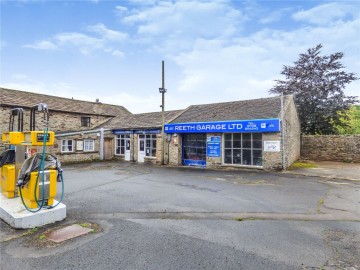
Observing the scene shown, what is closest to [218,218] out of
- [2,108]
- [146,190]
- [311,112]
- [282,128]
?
[146,190]

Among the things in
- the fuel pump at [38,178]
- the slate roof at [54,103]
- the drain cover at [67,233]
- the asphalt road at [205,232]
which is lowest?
the asphalt road at [205,232]

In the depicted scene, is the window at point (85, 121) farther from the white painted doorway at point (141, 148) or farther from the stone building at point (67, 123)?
the white painted doorway at point (141, 148)

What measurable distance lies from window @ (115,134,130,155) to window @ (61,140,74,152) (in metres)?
4.26

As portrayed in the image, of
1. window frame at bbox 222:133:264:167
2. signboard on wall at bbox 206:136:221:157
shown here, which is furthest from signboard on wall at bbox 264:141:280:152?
signboard on wall at bbox 206:136:221:157

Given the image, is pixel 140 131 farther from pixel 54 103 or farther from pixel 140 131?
pixel 54 103

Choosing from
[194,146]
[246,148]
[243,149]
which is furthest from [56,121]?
[246,148]

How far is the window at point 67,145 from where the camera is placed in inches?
816

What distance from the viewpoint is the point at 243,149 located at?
16.0 metres

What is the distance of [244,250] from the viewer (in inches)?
168

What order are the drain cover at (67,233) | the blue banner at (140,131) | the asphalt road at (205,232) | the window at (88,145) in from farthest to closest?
the window at (88,145)
the blue banner at (140,131)
the drain cover at (67,233)
the asphalt road at (205,232)

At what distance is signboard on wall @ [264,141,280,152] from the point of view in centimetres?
1436

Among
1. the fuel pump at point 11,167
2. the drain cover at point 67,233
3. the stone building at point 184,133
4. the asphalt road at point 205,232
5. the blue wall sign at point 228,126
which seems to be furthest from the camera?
the stone building at point 184,133

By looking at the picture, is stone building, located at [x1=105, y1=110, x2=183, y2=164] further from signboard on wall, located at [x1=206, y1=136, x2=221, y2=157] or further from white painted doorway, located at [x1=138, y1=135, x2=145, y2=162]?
signboard on wall, located at [x1=206, y1=136, x2=221, y2=157]

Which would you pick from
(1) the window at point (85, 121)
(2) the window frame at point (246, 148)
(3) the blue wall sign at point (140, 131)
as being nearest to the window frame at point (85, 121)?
(1) the window at point (85, 121)
